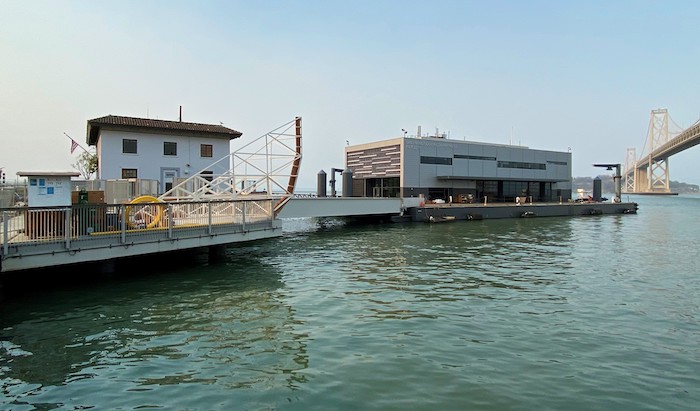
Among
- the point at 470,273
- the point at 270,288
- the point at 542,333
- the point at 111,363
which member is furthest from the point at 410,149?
the point at 111,363

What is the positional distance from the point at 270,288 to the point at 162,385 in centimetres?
798

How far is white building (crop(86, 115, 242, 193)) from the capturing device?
34.4 metres

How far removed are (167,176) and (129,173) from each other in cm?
283

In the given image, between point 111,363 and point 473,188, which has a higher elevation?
point 473,188

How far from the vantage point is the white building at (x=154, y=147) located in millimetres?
34438

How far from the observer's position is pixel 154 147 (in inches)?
1415

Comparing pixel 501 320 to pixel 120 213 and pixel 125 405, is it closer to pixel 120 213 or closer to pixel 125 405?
pixel 125 405

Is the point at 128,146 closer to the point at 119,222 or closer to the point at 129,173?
the point at 129,173

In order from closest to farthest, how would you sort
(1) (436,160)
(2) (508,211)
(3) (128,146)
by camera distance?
(3) (128,146)
(2) (508,211)
(1) (436,160)

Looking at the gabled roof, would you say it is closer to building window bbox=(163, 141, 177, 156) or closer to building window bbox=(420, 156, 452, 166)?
building window bbox=(163, 141, 177, 156)

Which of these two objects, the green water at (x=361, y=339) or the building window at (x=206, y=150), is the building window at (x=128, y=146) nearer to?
the building window at (x=206, y=150)

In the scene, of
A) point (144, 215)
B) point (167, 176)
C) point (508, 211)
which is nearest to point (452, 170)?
point (508, 211)

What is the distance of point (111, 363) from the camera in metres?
8.70

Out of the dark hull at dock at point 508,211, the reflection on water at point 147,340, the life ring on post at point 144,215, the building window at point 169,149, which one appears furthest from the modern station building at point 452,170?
the reflection on water at point 147,340
